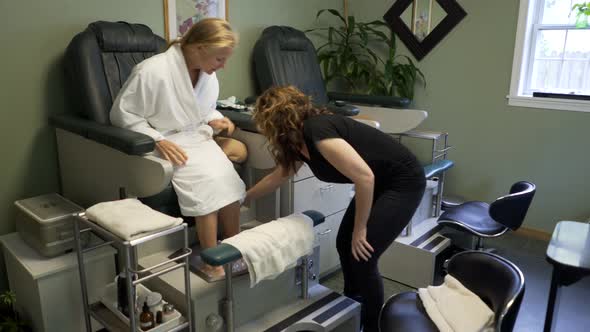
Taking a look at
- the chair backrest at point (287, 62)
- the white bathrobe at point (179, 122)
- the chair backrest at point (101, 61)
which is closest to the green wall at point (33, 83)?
the chair backrest at point (101, 61)

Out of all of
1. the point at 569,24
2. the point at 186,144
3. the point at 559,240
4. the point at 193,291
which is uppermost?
the point at 569,24

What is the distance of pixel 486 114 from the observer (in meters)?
3.38

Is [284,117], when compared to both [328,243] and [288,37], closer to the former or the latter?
[328,243]

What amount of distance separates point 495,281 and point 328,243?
123 centimetres

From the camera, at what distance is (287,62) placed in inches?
123

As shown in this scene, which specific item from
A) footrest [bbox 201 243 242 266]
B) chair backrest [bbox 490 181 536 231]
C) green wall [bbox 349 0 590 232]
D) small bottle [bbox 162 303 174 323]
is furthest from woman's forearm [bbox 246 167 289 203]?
green wall [bbox 349 0 590 232]

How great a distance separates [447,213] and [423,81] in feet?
4.31

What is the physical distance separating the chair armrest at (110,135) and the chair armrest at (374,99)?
6.02 feet

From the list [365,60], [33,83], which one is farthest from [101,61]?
[365,60]

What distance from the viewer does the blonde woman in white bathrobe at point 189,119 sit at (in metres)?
1.94

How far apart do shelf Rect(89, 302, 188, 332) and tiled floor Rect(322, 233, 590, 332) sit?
1.11 meters

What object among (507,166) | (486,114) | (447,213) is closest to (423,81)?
(486,114)

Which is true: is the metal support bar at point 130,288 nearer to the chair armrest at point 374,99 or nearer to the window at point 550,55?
the chair armrest at point 374,99

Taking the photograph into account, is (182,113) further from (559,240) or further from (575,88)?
(575,88)
